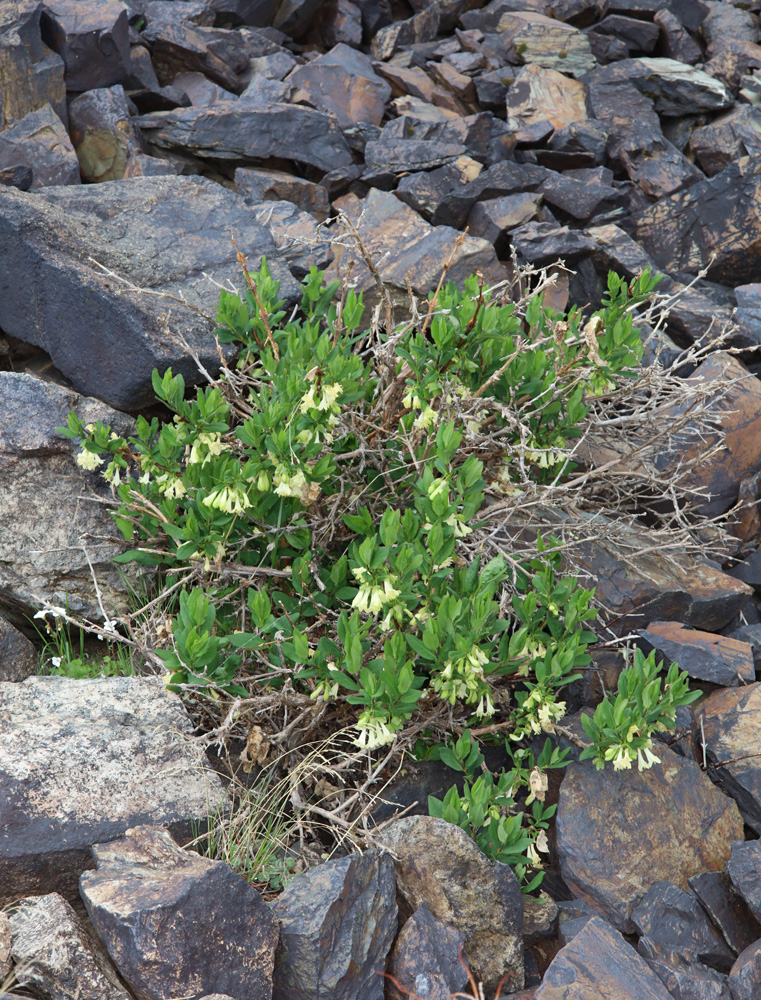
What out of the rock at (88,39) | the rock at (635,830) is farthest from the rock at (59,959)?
the rock at (88,39)

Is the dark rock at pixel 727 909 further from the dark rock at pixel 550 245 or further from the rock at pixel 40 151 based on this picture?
the rock at pixel 40 151

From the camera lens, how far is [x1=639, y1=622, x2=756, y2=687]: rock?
3.63 m

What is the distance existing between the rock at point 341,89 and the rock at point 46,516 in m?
4.64

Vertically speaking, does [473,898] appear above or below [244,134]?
below

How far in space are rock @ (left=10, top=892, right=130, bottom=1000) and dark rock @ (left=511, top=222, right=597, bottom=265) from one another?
4.44 metres

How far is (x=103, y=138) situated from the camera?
6.16m

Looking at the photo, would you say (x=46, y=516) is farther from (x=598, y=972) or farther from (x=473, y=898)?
(x=598, y=972)

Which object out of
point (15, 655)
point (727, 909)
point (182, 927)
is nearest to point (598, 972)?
point (727, 909)

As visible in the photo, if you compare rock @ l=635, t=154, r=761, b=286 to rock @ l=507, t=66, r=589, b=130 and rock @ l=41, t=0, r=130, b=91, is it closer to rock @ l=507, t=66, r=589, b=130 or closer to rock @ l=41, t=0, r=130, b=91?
rock @ l=507, t=66, r=589, b=130

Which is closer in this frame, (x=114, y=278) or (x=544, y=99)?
(x=114, y=278)

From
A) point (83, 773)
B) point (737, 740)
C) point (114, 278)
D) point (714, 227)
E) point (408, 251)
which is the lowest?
point (737, 740)

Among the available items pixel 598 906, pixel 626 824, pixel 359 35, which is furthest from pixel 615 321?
pixel 359 35

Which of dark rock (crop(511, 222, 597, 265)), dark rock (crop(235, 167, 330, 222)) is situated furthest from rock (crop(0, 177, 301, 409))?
dark rock (crop(511, 222, 597, 265))

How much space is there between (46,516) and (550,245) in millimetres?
3486
